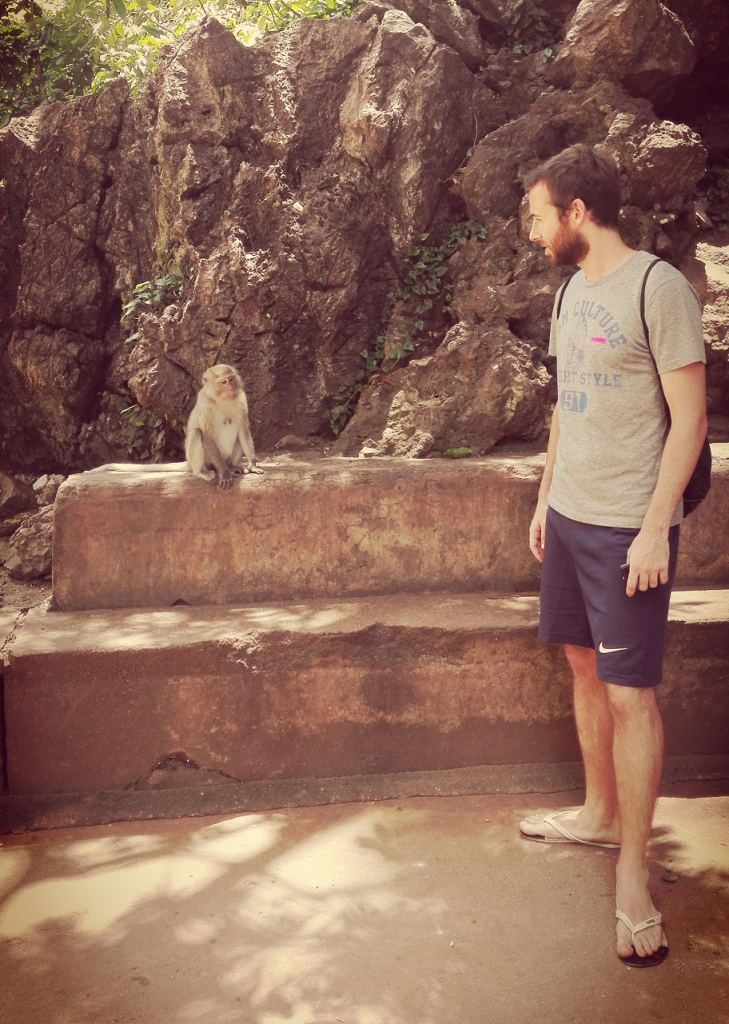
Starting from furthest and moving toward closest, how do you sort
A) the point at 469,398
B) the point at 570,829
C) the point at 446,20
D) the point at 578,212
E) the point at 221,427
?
the point at 446,20, the point at 469,398, the point at 221,427, the point at 570,829, the point at 578,212

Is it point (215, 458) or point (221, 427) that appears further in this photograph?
point (221, 427)

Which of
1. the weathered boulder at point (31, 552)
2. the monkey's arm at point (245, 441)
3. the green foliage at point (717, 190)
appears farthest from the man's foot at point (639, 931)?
the green foliage at point (717, 190)

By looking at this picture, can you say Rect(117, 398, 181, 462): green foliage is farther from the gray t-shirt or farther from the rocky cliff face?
Result: the gray t-shirt

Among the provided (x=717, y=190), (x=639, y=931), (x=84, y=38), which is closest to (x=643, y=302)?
(x=639, y=931)

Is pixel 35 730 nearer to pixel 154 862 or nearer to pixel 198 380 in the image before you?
pixel 154 862

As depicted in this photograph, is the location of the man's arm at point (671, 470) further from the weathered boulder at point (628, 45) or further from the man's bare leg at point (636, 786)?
the weathered boulder at point (628, 45)

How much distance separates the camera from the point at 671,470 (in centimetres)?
248

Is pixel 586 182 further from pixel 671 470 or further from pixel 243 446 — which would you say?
pixel 243 446

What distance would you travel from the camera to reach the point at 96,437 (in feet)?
24.5

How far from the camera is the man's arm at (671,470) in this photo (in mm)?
2459

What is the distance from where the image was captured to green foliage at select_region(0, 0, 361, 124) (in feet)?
26.3

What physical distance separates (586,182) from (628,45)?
4.99m

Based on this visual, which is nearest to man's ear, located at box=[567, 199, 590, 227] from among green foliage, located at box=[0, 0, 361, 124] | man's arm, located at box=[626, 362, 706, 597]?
man's arm, located at box=[626, 362, 706, 597]

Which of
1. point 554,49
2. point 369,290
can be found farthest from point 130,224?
point 554,49
